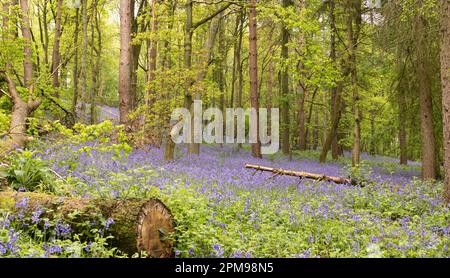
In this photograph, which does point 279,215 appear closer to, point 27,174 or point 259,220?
point 259,220

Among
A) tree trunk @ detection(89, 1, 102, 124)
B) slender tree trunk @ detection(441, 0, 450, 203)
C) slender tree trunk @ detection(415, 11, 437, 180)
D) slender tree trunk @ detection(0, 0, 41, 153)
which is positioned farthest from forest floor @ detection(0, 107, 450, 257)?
tree trunk @ detection(89, 1, 102, 124)

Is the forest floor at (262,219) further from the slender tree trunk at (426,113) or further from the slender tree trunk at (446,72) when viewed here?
the slender tree trunk at (426,113)

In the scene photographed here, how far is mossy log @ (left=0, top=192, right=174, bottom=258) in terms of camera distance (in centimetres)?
477

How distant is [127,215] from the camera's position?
4859 millimetres

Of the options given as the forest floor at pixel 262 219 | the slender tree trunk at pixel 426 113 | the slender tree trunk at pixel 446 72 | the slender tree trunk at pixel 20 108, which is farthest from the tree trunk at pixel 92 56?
the slender tree trunk at pixel 446 72

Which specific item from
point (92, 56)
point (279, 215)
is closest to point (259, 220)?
point (279, 215)

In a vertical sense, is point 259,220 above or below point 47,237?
Result: below

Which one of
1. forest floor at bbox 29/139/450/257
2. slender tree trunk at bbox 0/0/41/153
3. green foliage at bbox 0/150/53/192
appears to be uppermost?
slender tree trunk at bbox 0/0/41/153

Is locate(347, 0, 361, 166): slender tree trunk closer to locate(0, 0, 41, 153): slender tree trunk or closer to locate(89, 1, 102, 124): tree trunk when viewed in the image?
locate(0, 0, 41, 153): slender tree trunk

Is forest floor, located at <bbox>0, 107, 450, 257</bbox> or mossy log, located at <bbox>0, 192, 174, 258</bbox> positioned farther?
forest floor, located at <bbox>0, 107, 450, 257</bbox>

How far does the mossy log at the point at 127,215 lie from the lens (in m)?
4.77

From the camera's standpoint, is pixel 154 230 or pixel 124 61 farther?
pixel 124 61

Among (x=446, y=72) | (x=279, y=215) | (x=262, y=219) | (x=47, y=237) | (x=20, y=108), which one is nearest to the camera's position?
(x=47, y=237)

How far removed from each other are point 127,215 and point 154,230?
0.38 meters
